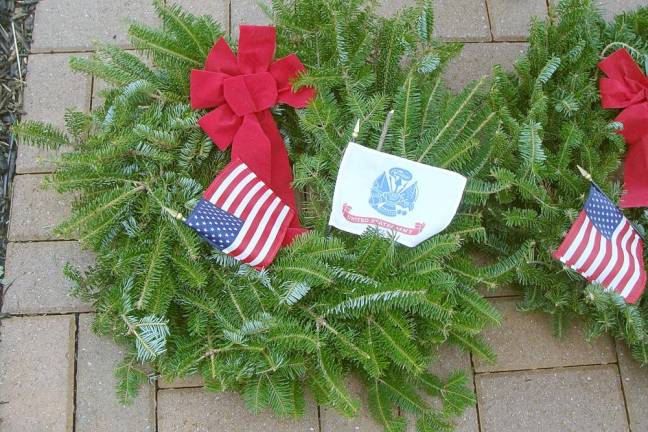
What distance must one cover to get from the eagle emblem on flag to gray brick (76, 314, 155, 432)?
0.78m

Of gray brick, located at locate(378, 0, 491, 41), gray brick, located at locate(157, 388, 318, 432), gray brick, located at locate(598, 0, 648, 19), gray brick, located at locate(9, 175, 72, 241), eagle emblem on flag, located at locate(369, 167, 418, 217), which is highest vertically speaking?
gray brick, located at locate(598, 0, 648, 19)

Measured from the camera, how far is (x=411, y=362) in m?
1.46

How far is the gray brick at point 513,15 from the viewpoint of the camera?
2119mm

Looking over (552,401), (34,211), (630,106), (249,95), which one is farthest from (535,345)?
(34,211)

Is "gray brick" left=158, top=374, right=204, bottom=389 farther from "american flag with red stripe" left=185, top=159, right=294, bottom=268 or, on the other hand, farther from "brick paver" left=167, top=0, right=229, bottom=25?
"brick paver" left=167, top=0, right=229, bottom=25

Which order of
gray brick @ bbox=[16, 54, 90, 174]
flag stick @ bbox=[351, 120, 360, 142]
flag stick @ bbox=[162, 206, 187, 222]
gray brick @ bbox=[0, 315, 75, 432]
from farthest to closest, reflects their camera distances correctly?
1. gray brick @ bbox=[16, 54, 90, 174]
2. gray brick @ bbox=[0, 315, 75, 432]
3. flag stick @ bbox=[351, 120, 360, 142]
4. flag stick @ bbox=[162, 206, 187, 222]

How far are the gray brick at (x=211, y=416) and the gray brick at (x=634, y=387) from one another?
89 cm

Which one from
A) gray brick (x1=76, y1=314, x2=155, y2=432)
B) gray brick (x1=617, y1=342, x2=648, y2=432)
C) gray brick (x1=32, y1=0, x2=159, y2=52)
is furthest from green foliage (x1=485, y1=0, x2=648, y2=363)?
gray brick (x1=32, y1=0, x2=159, y2=52)

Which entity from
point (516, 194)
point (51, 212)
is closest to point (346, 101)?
point (516, 194)

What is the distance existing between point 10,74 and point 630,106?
1.80 metres

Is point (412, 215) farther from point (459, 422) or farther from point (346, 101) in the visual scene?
point (459, 422)

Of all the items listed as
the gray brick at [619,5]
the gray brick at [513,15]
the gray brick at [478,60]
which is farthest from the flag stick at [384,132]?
the gray brick at [619,5]

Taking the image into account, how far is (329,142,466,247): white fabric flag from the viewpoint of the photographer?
63.4 inches

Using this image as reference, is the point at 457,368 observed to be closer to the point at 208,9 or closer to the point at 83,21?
the point at 208,9
